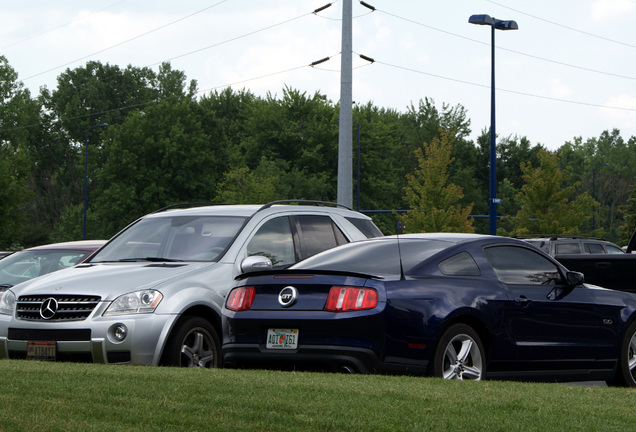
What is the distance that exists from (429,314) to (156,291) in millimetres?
2726

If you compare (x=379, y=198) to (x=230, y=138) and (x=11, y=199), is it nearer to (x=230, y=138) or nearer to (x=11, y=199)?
(x=230, y=138)

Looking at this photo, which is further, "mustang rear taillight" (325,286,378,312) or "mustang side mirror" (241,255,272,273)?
"mustang side mirror" (241,255,272,273)

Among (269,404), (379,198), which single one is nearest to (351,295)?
(269,404)

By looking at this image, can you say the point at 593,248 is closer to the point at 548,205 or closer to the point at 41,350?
the point at 548,205

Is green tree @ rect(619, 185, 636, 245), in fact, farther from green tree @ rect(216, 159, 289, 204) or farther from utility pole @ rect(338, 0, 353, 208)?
utility pole @ rect(338, 0, 353, 208)

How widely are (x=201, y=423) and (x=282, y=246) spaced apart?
4938 millimetres

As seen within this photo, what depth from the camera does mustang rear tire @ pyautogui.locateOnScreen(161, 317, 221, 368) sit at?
877 centimetres

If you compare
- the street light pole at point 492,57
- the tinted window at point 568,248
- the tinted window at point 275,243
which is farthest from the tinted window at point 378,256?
the street light pole at point 492,57

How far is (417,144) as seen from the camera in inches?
3745

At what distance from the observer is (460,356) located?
7.75m

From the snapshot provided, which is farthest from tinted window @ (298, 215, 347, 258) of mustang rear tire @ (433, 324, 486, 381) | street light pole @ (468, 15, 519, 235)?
street light pole @ (468, 15, 519, 235)

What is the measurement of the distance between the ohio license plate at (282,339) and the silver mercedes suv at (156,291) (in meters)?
1.35

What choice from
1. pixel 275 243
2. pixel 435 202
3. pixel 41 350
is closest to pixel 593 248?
pixel 435 202

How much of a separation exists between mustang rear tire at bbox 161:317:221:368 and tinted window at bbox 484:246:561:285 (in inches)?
108
